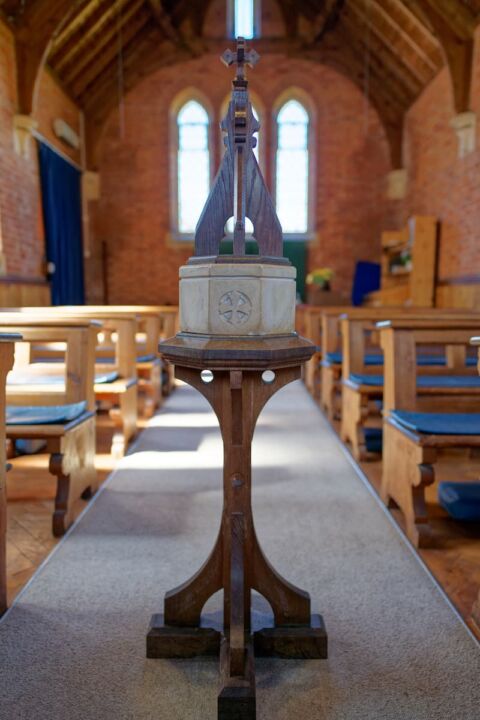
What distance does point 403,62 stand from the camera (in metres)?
9.84

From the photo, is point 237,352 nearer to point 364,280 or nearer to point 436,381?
point 436,381

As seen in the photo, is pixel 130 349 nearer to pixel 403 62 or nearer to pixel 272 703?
pixel 272 703

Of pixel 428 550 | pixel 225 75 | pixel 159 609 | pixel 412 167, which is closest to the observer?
pixel 159 609

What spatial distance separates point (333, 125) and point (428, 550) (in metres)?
11.1

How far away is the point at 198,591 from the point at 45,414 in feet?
4.21

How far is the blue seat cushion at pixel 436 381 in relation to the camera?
10.9ft

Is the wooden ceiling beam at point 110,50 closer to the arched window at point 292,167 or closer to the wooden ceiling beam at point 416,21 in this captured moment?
the arched window at point 292,167

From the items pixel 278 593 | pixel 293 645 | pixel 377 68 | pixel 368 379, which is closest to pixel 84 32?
pixel 377 68

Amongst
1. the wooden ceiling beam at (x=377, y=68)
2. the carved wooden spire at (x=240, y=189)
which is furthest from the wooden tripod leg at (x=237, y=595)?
the wooden ceiling beam at (x=377, y=68)

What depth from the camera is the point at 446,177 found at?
9.06 m

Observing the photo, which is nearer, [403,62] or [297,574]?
[297,574]

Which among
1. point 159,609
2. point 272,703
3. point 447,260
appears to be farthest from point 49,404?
point 447,260

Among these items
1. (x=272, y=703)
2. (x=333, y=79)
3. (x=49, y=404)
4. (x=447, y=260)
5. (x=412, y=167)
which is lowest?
→ (x=272, y=703)

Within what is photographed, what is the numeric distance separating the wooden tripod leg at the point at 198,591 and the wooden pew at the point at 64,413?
0.98 metres
